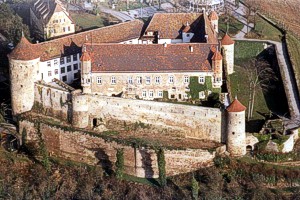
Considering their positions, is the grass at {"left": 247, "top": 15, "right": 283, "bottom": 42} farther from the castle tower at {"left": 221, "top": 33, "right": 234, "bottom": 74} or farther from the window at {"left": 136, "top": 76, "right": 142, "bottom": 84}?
the window at {"left": 136, "top": 76, "right": 142, "bottom": 84}

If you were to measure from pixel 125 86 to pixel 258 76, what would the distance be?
1596 cm

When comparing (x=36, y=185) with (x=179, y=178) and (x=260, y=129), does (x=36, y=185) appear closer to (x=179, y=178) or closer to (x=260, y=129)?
(x=179, y=178)

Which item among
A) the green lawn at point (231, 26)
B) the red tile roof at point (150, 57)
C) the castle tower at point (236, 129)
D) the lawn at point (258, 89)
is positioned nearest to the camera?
the castle tower at point (236, 129)

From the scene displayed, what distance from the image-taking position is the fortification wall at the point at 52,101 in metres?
68.8

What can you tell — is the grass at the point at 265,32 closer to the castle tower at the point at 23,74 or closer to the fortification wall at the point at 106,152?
the fortification wall at the point at 106,152

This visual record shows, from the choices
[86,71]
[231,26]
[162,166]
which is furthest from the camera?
[231,26]

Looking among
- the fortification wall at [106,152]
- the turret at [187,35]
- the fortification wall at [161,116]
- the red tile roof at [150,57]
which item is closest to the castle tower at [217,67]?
the red tile roof at [150,57]

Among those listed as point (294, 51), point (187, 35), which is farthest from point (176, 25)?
point (294, 51)

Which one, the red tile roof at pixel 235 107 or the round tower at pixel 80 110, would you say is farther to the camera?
the round tower at pixel 80 110

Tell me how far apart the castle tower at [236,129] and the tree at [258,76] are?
8.73m

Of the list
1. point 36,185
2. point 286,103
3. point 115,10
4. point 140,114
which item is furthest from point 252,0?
point 36,185

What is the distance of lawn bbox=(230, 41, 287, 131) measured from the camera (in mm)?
72438

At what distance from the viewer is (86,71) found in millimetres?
69062

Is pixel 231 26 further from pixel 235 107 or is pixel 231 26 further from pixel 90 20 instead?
pixel 235 107
